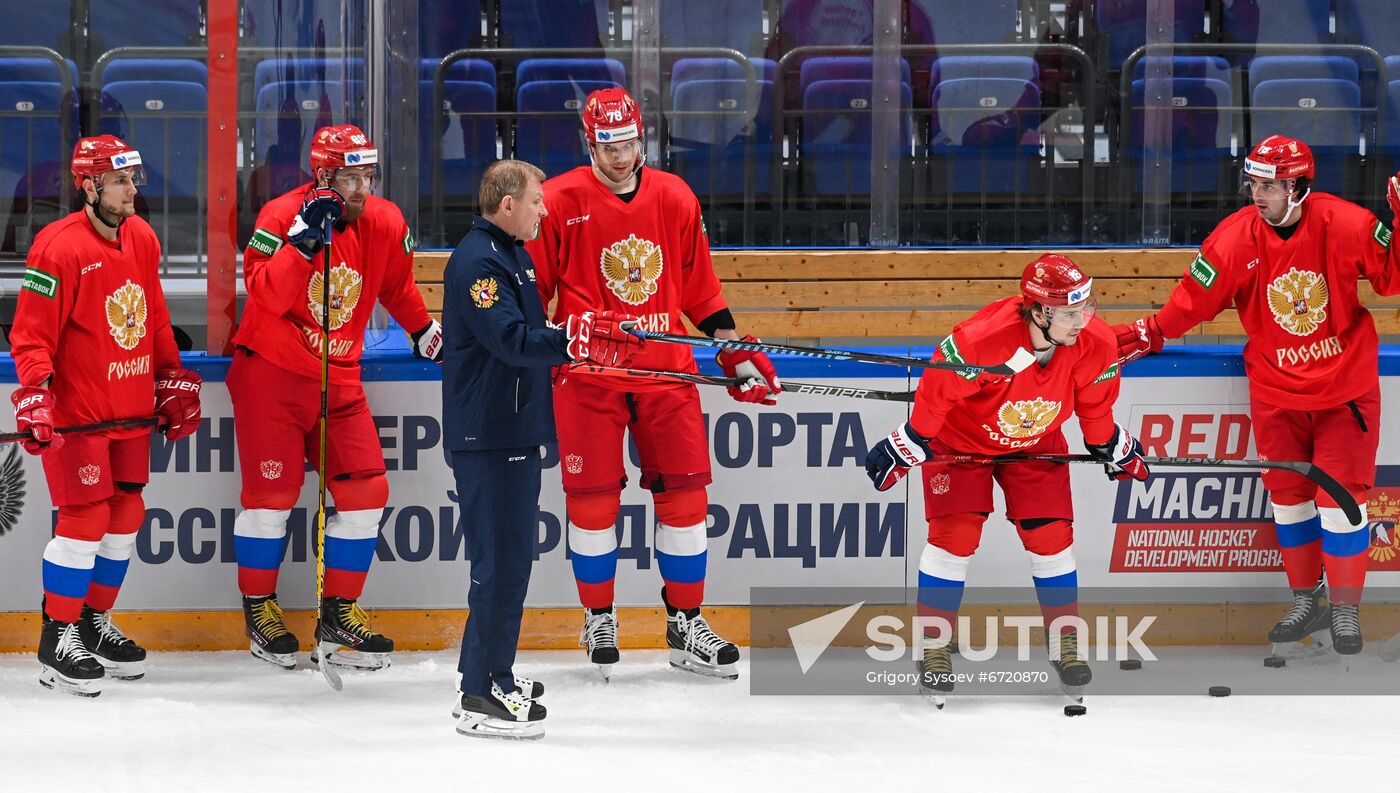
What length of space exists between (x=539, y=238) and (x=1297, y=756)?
8.01 ft

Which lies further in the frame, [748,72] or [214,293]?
[748,72]

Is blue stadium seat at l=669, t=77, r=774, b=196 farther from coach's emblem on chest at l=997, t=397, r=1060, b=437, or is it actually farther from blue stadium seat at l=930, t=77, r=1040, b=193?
coach's emblem on chest at l=997, t=397, r=1060, b=437

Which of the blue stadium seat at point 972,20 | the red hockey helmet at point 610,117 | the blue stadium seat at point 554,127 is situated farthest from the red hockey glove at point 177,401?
the blue stadium seat at point 972,20

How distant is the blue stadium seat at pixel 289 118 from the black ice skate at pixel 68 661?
158cm

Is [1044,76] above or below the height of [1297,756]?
above

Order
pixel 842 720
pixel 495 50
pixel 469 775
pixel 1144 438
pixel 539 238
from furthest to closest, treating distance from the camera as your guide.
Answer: pixel 495 50
pixel 1144 438
pixel 539 238
pixel 842 720
pixel 469 775

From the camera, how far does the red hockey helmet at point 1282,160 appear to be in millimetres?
4415

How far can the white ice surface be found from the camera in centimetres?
347

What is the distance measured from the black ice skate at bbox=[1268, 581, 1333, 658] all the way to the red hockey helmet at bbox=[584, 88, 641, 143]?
2.49 metres

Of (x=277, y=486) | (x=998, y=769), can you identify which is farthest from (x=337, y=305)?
(x=998, y=769)

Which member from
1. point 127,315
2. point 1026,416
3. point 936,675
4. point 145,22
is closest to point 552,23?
point 145,22

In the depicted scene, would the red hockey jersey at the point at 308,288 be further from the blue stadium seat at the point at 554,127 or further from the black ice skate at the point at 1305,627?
the black ice skate at the point at 1305,627

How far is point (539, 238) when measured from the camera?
4.30m

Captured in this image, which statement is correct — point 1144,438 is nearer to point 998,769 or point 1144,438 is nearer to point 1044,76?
point 998,769
